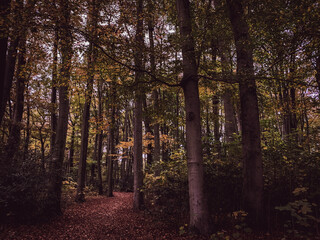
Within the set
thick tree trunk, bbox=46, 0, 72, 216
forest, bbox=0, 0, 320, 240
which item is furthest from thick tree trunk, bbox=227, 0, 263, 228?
thick tree trunk, bbox=46, 0, 72, 216

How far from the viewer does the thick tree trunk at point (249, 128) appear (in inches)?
177

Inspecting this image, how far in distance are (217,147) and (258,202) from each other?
213 centimetres

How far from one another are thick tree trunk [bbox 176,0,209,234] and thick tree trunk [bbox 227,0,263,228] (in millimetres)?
1115

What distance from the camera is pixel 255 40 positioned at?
457cm

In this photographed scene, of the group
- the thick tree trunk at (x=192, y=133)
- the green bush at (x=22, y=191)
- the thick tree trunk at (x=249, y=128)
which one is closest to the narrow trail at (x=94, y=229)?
the green bush at (x=22, y=191)

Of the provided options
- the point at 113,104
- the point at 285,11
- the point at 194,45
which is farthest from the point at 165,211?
the point at 285,11

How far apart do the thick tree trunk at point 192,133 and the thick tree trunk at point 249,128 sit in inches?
43.9

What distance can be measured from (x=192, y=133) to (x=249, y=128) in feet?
4.81

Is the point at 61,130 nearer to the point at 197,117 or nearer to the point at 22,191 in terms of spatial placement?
the point at 22,191

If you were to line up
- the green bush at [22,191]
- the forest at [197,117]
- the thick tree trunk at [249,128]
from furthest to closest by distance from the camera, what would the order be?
the green bush at [22,191]
the thick tree trunk at [249,128]
the forest at [197,117]

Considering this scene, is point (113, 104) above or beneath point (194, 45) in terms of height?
beneath

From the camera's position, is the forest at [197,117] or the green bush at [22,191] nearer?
the forest at [197,117]

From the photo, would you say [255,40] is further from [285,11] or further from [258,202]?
[258,202]

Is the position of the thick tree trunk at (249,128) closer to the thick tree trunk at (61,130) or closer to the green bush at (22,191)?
the thick tree trunk at (61,130)
